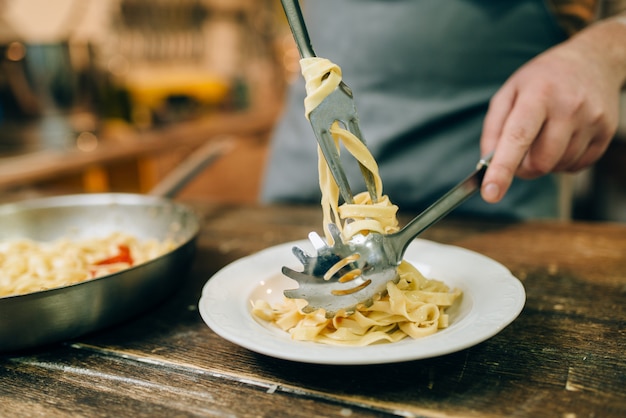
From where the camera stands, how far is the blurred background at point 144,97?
2133 millimetres

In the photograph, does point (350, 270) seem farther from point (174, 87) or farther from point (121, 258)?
point (174, 87)

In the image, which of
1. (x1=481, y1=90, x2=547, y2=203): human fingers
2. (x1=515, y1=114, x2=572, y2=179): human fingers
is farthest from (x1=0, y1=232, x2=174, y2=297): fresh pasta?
(x1=515, y1=114, x2=572, y2=179): human fingers

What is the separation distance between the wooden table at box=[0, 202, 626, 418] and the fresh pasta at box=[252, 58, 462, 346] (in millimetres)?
50

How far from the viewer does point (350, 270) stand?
2.33 feet

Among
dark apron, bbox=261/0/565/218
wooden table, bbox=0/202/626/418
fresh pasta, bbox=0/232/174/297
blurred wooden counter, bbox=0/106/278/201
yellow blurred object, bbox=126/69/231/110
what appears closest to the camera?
wooden table, bbox=0/202/626/418

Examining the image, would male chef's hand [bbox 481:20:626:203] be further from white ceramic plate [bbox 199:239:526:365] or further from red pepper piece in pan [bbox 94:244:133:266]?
red pepper piece in pan [bbox 94:244:133:266]

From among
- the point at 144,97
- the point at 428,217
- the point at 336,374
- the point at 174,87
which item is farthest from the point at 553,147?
the point at 174,87

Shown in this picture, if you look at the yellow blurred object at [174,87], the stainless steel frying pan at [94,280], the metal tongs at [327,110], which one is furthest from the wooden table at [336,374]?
the yellow blurred object at [174,87]

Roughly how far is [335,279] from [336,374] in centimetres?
12

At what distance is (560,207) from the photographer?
61.3 inches

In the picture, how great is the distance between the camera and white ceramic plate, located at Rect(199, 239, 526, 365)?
58 centimetres

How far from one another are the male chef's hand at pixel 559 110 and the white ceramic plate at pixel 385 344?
0.14 meters

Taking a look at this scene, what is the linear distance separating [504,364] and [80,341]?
1.86 feet

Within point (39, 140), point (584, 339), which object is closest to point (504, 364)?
point (584, 339)
